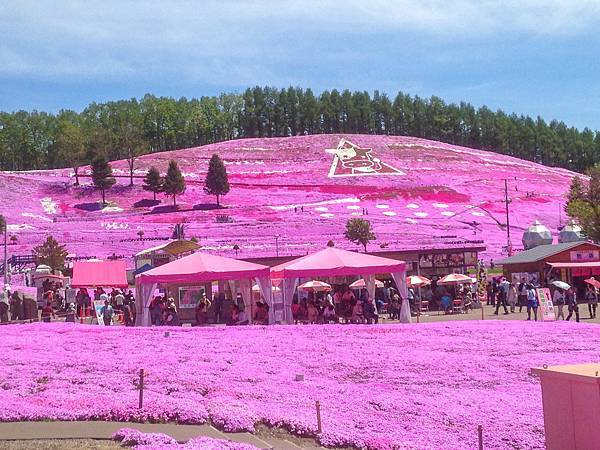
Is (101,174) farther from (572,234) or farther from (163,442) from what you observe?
(163,442)

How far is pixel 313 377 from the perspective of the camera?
17438 millimetres

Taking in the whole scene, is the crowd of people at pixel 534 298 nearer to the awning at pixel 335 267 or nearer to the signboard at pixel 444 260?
the signboard at pixel 444 260

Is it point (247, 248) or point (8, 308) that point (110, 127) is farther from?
point (8, 308)

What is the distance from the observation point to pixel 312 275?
31.4 metres

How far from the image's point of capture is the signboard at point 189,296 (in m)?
36.2

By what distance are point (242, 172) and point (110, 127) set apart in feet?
128

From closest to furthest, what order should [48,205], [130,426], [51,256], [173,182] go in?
[130,426]
[51,256]
[173,182]
[48,205]

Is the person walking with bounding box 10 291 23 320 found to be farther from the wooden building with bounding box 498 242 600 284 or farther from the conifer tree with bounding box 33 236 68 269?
Answer: the conifer tree with bounding box 33 236 68 269

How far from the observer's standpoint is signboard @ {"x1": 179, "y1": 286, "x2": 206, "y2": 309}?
119 ft

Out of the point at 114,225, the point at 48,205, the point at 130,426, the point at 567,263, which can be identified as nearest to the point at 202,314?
the point at 130,426

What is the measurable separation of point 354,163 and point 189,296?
95759 millimetres

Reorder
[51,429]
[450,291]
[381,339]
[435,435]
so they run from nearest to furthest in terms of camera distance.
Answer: [51,429]
[435,435]
[381,339]
[450,291]

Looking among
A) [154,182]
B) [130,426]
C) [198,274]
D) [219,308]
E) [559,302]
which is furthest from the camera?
[154,182]

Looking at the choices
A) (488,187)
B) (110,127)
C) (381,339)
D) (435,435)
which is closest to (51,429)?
(435,435)
